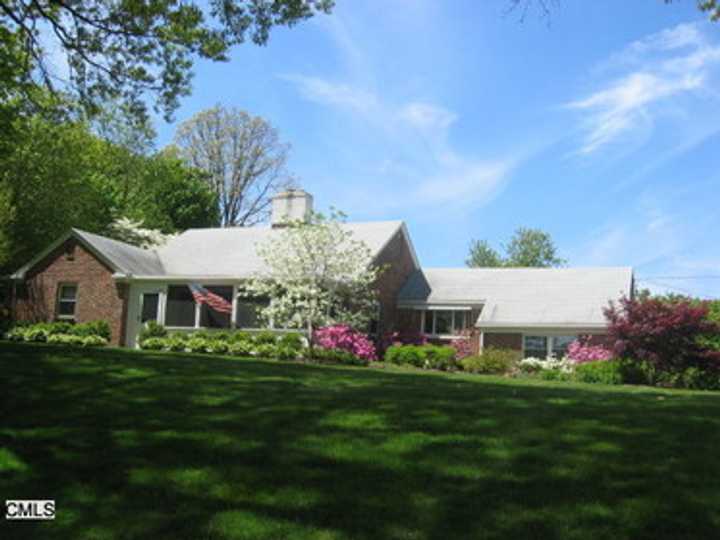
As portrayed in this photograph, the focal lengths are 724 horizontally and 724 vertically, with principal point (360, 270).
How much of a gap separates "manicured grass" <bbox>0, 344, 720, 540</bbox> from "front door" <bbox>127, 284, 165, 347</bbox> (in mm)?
18527

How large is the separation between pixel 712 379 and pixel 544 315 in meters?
6.74

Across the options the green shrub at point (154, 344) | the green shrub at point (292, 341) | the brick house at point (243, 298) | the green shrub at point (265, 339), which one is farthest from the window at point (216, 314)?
the green shrub at point (292, 341)

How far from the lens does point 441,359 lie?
24531 mm

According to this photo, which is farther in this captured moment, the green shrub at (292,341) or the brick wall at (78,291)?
the brick wall at (78,291)

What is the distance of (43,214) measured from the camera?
3091cm

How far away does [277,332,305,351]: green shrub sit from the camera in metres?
24.0

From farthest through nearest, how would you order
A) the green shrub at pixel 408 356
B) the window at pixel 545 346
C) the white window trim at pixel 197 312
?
1. the white window trim at pixel 197 312
2. the window at pixel 545 346
3. the green shrub at pixel 408 356

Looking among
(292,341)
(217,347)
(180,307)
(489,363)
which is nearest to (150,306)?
(180,307)

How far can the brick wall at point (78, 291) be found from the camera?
27.0 m

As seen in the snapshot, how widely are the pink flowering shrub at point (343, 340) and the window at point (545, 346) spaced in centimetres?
619

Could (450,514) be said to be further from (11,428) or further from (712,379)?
(712,379)

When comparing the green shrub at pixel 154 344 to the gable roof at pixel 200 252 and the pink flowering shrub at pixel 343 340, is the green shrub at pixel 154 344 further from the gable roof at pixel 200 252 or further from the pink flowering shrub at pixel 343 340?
the pink flowering shrub at pixel 343 340

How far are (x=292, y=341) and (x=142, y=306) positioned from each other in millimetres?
6791

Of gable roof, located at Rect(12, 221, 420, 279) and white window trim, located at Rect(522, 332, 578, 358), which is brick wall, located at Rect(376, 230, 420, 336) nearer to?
gable roof, located at Rect(12, 221, 420, 279)
